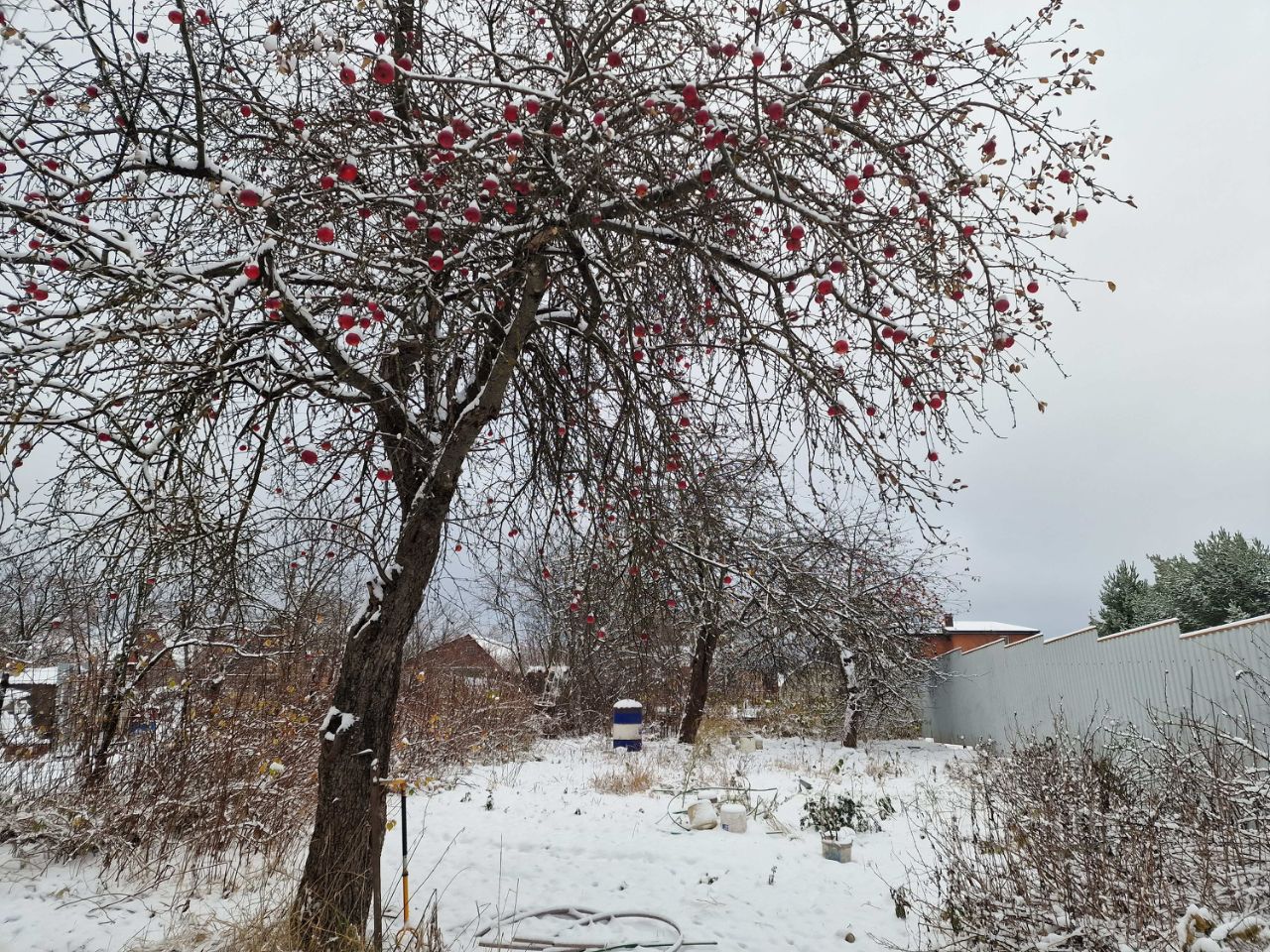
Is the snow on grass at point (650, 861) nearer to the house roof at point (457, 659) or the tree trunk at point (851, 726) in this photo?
the house roof at point (457, 659)

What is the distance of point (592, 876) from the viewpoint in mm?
5301

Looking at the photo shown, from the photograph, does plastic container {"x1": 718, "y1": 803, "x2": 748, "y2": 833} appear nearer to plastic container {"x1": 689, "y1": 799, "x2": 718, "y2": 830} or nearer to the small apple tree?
plastic container {"x1": 689, "y1": 799, "x2": 718, "y2": 830}

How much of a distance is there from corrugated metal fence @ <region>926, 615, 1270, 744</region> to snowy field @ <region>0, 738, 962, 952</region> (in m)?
2.07

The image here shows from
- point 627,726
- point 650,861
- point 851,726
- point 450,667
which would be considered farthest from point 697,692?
point 650,861

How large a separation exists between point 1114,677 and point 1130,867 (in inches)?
221

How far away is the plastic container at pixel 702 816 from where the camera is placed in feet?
22.2

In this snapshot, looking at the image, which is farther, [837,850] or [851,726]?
[851,726]

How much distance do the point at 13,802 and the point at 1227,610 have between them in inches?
680

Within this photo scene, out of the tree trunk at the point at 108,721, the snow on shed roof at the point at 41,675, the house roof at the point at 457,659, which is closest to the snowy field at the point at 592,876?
the tree trunk at the point at 108,721

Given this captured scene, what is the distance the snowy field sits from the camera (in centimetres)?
405

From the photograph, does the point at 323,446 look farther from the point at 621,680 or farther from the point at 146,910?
the point at 621,680

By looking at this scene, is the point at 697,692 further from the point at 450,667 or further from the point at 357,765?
the point at 357,765

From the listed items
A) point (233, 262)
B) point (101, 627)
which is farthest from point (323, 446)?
point (101, 627)

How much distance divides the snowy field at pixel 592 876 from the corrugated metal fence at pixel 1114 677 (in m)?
2.07
